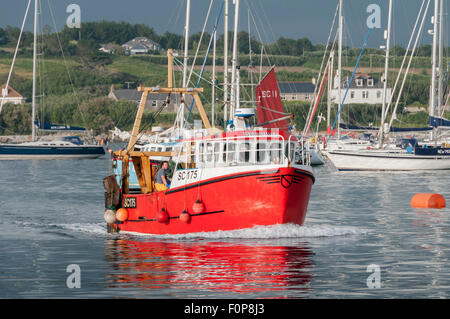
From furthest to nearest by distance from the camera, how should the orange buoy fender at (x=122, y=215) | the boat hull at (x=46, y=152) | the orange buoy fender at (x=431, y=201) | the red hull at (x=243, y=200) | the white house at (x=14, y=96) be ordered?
the white house at (x=14, y=96) < the boat hull at (x=46, y=152) < the orange buoy fender at (x=431, y=201) < the orange buoy fender at (x=122, y=215) < the red hull at (x=243, y=200)

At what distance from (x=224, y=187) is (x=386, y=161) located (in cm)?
4378

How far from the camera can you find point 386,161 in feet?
226

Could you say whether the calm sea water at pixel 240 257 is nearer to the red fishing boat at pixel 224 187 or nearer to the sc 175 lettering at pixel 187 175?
the red fishing boat at pixel 224 187

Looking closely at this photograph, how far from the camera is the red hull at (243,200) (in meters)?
27.1

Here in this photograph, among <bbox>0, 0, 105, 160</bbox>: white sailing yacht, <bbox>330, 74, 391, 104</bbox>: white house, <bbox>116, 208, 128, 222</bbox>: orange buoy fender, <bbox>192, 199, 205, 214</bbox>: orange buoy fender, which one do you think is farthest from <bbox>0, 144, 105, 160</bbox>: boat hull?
<bbox>330, 74, 391, 104</bbox>: white house

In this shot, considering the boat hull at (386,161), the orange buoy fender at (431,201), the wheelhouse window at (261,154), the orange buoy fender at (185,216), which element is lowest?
the boat hull at (386,161)

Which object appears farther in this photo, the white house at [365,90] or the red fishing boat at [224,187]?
the white house at [365,90]

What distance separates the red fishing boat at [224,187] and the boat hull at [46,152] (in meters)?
67.1

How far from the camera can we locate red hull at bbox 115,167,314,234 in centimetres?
2709

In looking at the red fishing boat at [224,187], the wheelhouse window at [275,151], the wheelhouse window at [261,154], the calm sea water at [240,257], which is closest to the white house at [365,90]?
the calm sea water at [240,257]

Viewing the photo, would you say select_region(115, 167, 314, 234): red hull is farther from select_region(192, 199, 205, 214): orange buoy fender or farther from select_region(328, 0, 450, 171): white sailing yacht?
select_region(328, 0, 450, 171): white sailing yacht

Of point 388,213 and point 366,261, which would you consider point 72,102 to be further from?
point 366,261
